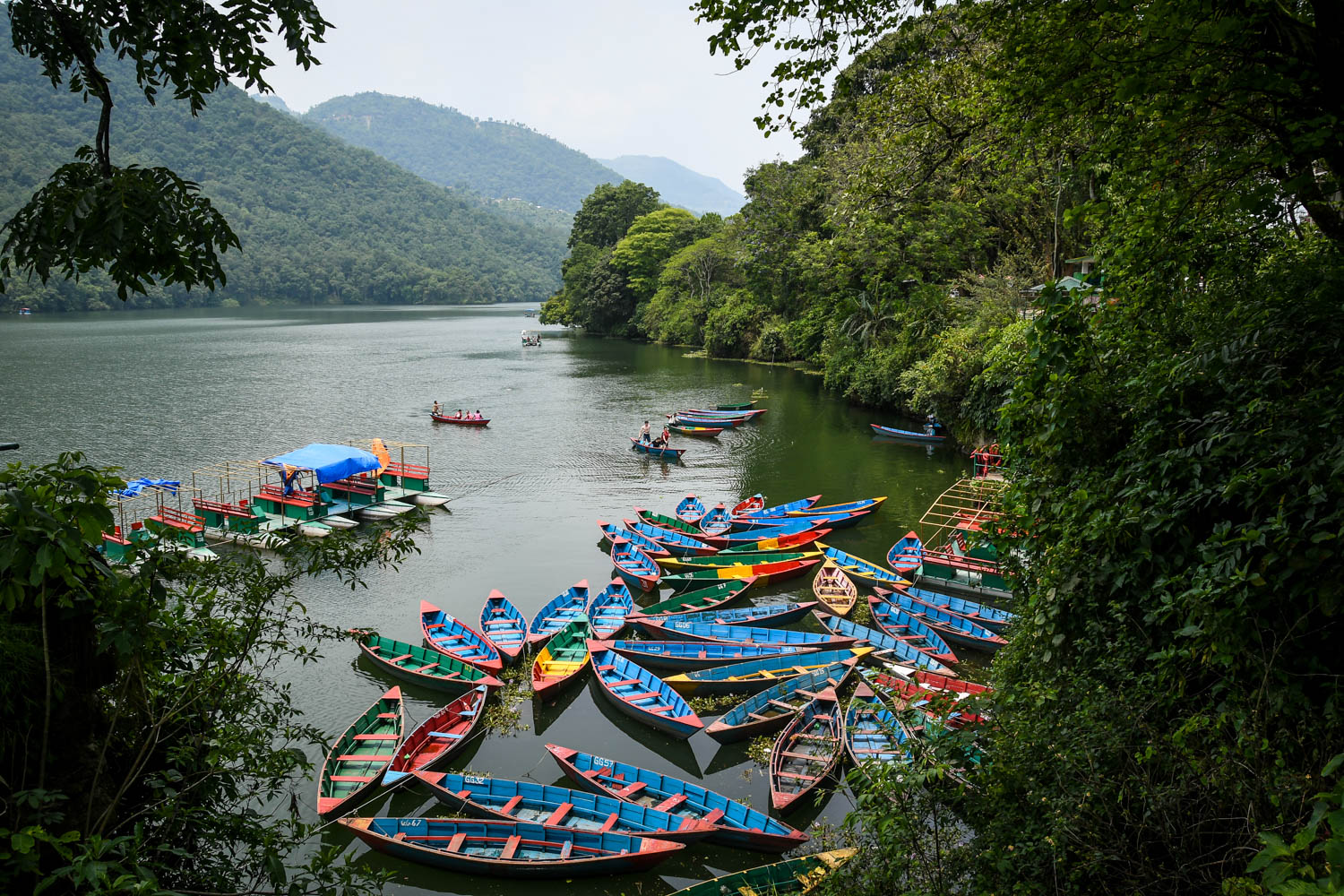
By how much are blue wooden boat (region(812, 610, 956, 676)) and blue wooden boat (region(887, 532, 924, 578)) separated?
10.2 feet

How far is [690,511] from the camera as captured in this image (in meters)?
22.9

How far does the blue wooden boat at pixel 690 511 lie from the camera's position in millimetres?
22159

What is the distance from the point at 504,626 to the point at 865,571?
809cm

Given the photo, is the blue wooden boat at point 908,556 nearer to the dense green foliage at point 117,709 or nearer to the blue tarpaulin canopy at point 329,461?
the dense green foliage at point 117,709

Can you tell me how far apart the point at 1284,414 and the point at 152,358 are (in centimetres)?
6328

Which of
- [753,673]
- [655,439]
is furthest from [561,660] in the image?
[655,439]

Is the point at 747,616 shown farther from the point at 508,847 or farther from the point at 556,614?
the point at 508,847

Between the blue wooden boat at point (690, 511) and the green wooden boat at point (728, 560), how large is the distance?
2.93 meters

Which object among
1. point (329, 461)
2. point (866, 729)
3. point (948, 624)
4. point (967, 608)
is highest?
point (329, 461)

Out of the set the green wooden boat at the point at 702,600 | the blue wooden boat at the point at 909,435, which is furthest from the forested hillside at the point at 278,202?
the green wooden boat at the point at 702,600

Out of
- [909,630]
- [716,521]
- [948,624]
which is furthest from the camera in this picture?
[716,521]

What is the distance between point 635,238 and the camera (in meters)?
75.1

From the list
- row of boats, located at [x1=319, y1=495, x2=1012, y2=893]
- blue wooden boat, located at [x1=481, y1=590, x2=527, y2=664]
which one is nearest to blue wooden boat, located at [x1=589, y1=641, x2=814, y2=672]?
row of boats, located at [x1=319, y1=495, x2=1012, y2=893]

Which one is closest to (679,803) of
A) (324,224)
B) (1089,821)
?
(1089,821)
